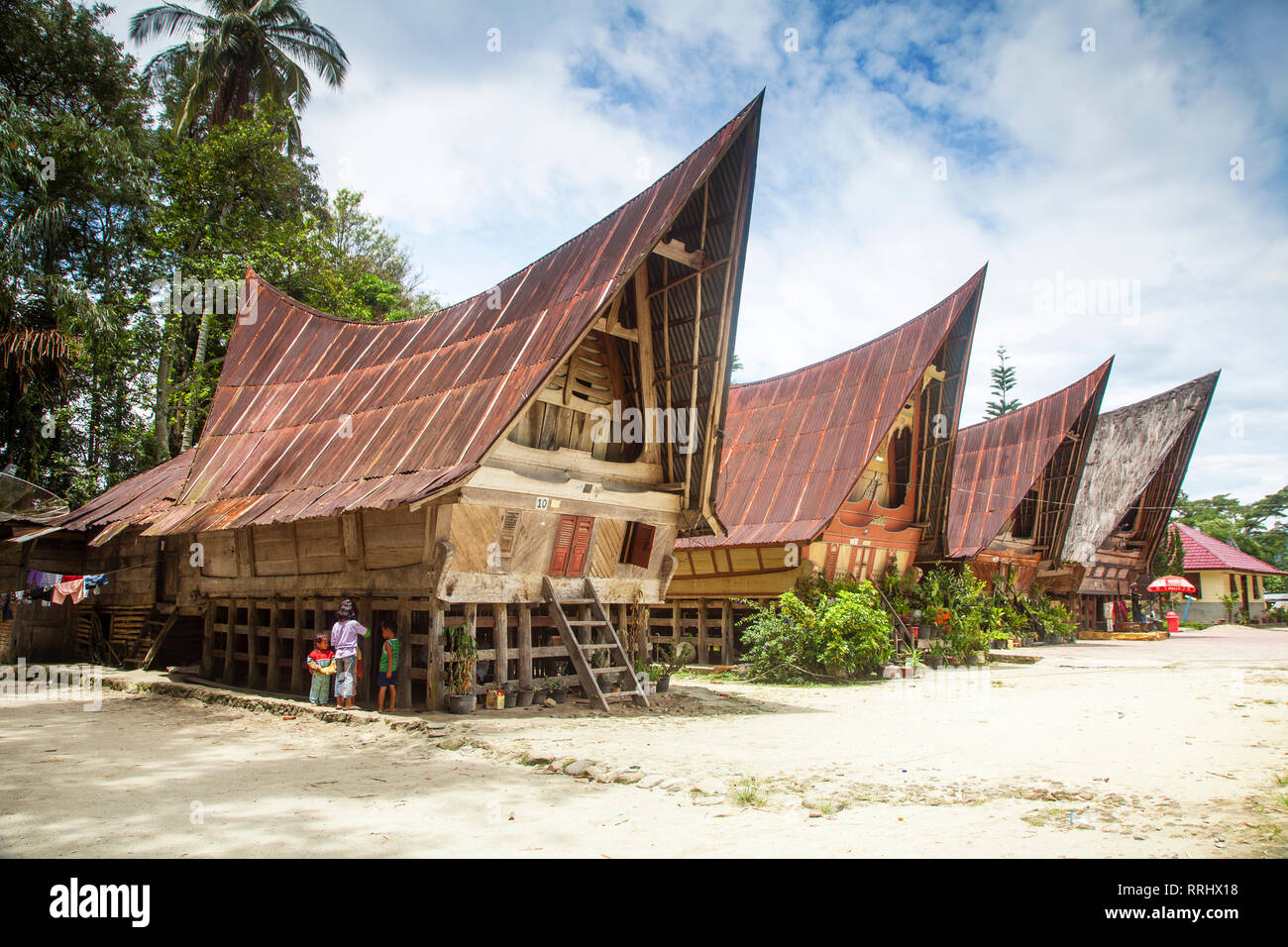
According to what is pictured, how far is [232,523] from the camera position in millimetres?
12906

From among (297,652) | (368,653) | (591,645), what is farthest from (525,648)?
(297,652)

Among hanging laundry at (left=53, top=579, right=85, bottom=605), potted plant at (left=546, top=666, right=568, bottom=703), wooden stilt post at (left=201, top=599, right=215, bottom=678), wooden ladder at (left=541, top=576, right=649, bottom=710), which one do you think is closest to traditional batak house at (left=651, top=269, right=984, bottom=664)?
wooden ladder at (left=541, top=576, right=649, bottom=710)

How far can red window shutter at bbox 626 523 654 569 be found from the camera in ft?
46.3

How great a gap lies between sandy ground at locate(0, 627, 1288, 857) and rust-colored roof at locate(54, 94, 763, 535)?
3.28 m

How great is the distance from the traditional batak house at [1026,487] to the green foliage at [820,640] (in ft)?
38.8

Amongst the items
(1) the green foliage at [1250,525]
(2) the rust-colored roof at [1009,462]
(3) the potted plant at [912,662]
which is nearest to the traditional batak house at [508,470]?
(3) the potted plant at [912,662]

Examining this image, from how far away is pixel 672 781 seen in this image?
271 inches

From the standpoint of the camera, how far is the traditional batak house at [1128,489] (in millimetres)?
33000

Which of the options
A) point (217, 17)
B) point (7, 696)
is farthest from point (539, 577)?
point (217, 17)

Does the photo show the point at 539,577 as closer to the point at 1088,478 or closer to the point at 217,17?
the point at 217,17

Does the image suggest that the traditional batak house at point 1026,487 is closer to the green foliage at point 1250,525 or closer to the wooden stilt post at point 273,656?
the wooden stilt post at point 273,656

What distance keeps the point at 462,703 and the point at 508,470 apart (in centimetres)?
328

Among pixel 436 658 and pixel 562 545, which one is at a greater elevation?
pixel 562 545

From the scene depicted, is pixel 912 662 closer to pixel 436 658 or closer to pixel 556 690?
pixel 556 690
